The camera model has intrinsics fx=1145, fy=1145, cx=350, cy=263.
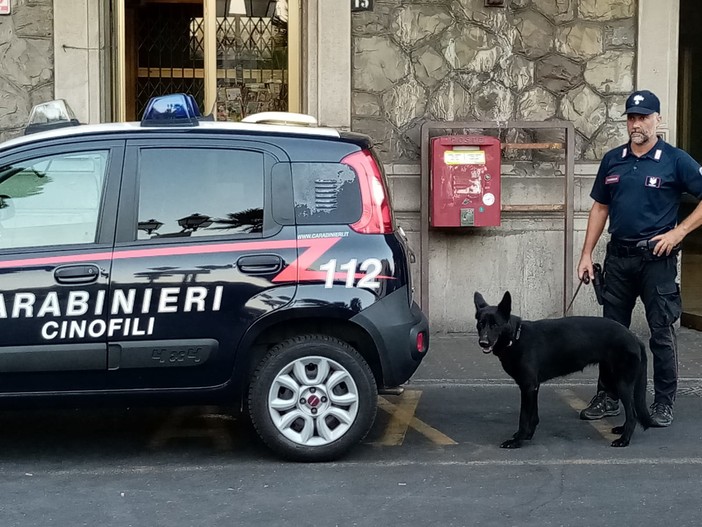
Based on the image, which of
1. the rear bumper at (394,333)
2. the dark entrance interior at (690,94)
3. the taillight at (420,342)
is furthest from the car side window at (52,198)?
the dark entrance interior at (690,94)

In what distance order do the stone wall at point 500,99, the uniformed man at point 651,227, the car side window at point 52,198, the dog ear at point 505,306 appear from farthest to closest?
the stone wall at point 500,99 < the uniformed man at point 651,227 < the dog ear at point 505,306 < the car side window at point 52,198

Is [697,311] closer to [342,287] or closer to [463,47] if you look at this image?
[463,47]

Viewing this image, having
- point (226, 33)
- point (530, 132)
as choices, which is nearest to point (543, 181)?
point (530, 132)

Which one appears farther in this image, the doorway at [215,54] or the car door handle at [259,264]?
the doorway at [215,54]

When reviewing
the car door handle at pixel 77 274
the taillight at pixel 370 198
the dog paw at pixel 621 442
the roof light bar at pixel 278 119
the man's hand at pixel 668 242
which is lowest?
the dog paw at pixel 621 442

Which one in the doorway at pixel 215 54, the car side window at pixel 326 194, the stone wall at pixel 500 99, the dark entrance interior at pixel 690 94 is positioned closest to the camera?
the car side window at pixel 326 194

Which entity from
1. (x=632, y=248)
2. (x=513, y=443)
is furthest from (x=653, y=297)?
(x=513, y=443)

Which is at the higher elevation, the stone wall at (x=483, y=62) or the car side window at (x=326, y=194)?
the stone wall at (x=483, y=62)

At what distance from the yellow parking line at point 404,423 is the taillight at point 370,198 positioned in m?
1.29

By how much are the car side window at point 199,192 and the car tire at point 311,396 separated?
2.18 ft

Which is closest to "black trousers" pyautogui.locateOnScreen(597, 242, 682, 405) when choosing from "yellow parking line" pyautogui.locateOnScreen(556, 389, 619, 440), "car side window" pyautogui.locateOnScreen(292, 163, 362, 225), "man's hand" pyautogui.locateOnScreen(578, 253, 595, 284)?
"man's hand" pyautogui.locateOnScreen(578, 253, 595, 284)

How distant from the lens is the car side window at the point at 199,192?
586 cm

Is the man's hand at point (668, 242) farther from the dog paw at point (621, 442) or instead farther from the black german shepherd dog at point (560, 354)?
the dog paw at point (621, 442)

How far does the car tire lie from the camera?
5863mm
